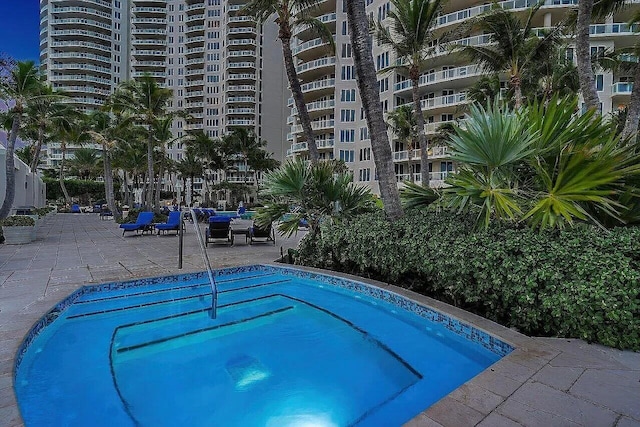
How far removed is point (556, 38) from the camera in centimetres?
1566

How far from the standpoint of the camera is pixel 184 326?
5.67 meters

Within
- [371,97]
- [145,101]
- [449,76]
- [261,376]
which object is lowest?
[261,376]

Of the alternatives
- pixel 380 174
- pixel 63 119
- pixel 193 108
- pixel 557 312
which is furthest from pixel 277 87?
pixel 557 312

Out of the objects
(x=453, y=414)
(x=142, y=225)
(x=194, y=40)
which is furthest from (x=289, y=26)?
(x=194, y=40)

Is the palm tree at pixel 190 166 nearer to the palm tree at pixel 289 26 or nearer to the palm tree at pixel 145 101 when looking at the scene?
the palm tree at pixel 145 101

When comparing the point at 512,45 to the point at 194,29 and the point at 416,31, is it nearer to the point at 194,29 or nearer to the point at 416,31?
the point at 416,31

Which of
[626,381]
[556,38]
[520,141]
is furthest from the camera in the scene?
[556,38]

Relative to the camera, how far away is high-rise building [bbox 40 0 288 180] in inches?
2480

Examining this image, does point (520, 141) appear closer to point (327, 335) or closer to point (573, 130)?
point (573, 130)

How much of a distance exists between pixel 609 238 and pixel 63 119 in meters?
26.3

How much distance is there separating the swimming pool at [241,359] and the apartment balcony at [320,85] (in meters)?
35.1

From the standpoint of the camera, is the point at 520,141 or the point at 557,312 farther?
the point at 520,141

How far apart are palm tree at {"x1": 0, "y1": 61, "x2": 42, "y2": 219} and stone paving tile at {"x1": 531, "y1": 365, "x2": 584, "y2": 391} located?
→ 17861 mm

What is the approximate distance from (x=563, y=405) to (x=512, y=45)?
16.5 meters
